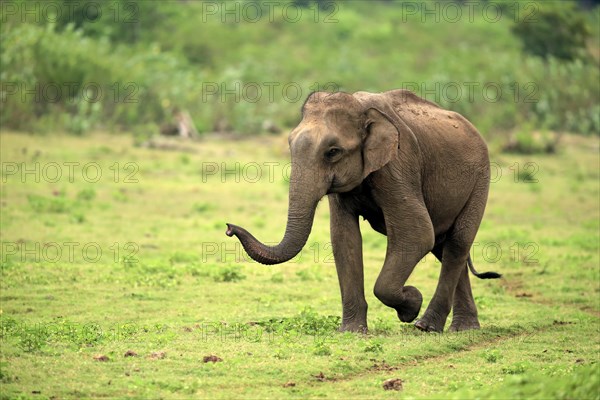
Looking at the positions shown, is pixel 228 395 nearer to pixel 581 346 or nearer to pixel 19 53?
pixel 581 346

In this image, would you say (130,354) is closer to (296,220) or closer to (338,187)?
(296,220)

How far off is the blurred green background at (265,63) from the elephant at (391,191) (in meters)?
16.0


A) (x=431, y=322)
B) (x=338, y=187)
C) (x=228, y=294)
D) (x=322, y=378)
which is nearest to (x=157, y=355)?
(x=322, y=378)

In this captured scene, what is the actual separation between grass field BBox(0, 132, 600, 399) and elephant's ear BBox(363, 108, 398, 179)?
1.61 metres

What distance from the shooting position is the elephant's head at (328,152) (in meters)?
9.95

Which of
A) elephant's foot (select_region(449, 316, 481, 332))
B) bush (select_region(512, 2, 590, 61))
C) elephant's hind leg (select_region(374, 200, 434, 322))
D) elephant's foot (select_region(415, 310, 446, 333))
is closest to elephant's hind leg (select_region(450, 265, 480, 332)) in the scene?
elephant's foot (select_region(449, 316, 481, 332))

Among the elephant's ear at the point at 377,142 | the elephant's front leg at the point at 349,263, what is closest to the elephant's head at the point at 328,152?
the elephant's ear at the point at 377,142

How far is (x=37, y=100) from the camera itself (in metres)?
28.5

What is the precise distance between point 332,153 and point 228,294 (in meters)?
3.83

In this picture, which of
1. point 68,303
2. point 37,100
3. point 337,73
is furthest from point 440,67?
point 68,303

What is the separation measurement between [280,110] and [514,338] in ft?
85.8

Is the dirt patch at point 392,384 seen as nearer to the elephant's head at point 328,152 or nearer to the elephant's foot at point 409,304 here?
the elephant's head at point 328,152

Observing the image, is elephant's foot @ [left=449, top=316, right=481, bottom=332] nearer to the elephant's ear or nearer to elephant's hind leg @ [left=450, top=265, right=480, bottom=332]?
elephant's hind leg @ [left=450, top=265, right=480, bottom=332]

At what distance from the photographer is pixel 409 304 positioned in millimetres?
10695
